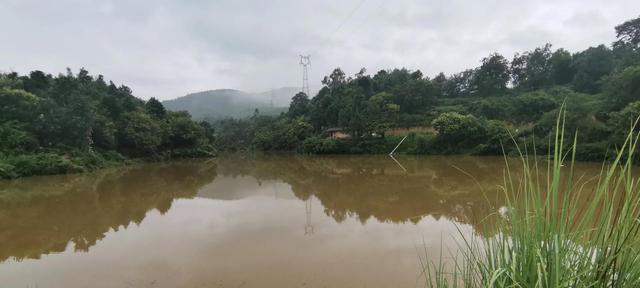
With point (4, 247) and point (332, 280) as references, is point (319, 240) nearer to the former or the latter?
point (332, 280)

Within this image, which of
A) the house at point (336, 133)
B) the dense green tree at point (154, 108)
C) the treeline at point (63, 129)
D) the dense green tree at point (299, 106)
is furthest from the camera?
the dense green tree at point (299, 106)

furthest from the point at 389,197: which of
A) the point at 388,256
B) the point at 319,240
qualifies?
the point at 388,256

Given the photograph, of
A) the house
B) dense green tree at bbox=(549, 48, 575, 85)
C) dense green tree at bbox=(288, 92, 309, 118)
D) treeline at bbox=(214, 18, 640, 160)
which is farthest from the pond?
dense green tree at bbox=(288, 92, 309, 118)

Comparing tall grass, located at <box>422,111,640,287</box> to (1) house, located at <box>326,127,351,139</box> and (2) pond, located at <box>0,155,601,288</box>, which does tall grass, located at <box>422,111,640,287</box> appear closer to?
(2) pond, located at <box>0,155,601,288</box>

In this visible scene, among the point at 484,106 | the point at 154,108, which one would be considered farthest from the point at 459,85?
the point at 154,108

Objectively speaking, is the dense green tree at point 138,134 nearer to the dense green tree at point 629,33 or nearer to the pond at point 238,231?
the pond at point 238,231

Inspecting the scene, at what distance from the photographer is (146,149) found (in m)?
26.1

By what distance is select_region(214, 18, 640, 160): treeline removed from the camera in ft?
59.6

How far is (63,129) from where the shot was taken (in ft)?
63.5

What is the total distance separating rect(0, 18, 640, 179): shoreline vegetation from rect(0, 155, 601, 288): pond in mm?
3477

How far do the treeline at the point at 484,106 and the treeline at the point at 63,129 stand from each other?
13.7 metres

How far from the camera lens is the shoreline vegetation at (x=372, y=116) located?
17.6 m

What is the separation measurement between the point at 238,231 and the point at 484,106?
26233mm

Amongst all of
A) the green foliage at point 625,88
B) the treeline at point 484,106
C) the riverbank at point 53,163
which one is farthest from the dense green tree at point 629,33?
the riverbank at point 53,163
